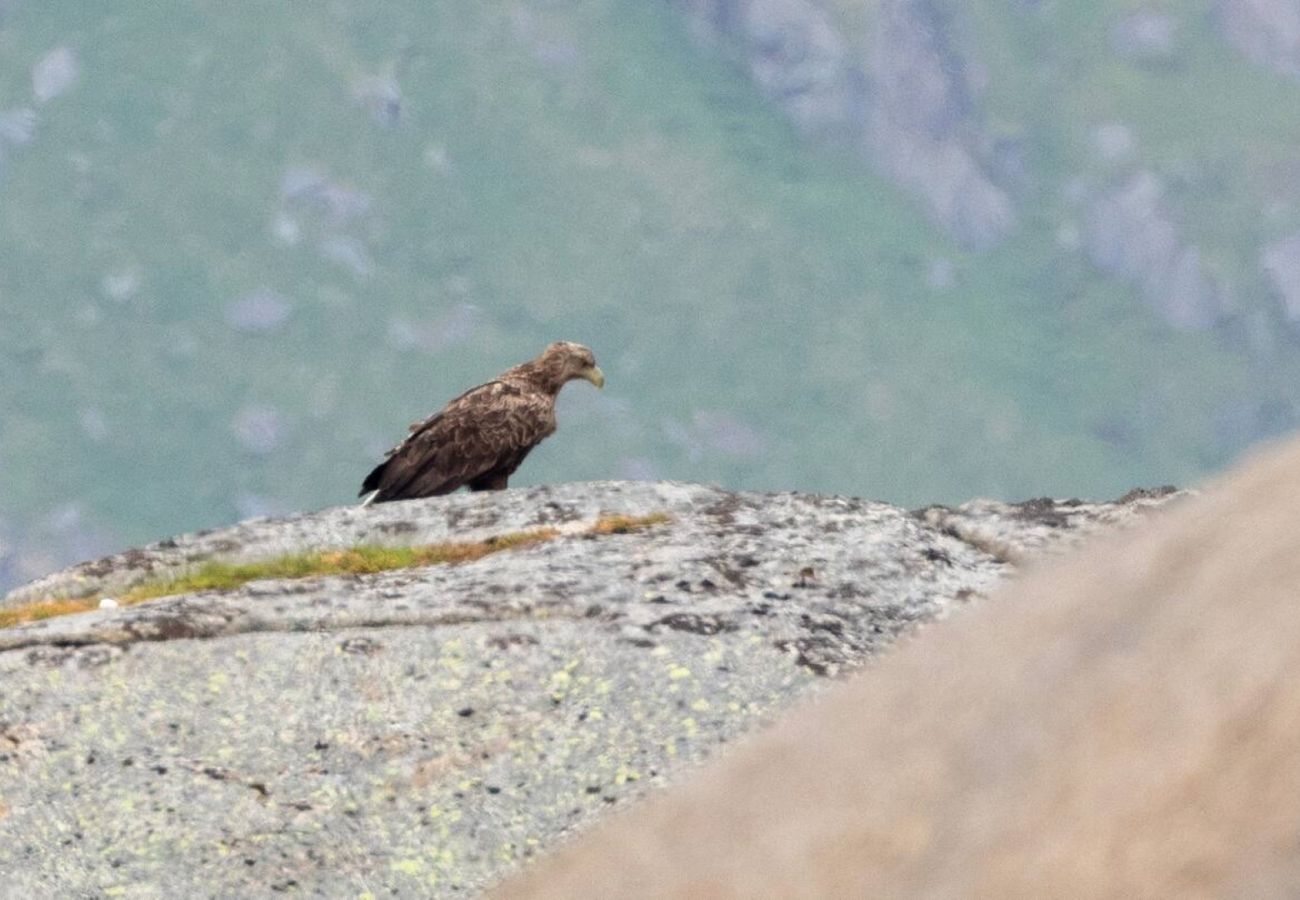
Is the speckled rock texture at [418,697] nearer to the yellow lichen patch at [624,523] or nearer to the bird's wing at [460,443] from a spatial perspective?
the yellow lichen patch at [624,523]

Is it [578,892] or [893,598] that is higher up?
[893,598]

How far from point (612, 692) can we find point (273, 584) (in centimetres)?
344

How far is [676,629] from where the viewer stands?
12.5 meters

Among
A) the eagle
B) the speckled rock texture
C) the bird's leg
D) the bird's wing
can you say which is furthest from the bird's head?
the speckled rock texture

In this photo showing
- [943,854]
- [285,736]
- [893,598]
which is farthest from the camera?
[893,598]

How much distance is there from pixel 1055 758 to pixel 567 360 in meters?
21.2

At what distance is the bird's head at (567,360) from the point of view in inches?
921

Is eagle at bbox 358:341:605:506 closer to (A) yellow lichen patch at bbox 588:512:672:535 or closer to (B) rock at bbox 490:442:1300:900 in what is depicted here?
(A) yellow lichen patch at bbox 588:512:672:535

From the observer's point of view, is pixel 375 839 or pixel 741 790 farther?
pixel 375 839

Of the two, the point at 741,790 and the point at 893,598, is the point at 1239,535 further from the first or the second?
the point at 893,598

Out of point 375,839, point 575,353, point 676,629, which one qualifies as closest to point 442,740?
point 375,839

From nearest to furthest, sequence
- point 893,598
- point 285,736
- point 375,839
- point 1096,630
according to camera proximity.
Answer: point 1096,630 → point 375,839 → point 285,736 → point 893,598

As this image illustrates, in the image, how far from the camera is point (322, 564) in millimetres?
14820

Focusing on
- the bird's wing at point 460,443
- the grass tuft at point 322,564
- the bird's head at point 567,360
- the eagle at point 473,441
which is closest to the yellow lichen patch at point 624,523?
the grass tuft at point 322,564
